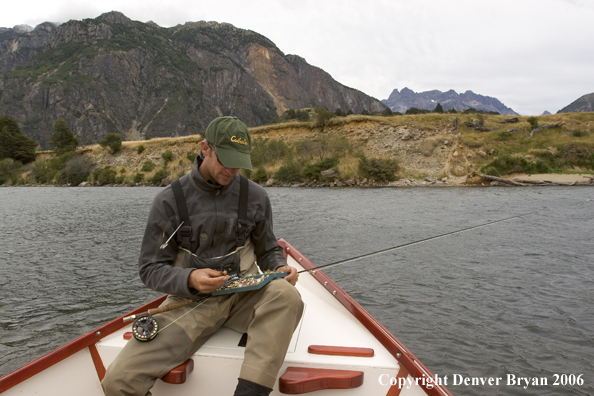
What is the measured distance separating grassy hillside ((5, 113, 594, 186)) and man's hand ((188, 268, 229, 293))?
3538cm

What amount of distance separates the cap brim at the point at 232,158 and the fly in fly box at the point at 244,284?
86cm

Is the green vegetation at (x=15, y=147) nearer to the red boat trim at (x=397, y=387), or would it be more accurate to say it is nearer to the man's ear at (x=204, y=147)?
the man's ear at (x=204, y=147)

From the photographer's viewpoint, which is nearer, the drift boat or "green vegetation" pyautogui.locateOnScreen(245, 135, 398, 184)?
the drift boat

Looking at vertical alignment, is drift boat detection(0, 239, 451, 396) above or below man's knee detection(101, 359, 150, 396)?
below

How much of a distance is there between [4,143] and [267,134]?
5001 cm

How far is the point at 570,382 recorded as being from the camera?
4.62 m

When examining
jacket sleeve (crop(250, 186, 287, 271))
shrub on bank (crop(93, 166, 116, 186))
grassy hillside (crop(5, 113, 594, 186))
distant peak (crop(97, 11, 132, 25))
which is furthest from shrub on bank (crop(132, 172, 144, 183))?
distant peak (crop(97, 11, 132, 25))

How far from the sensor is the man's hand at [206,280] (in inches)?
107

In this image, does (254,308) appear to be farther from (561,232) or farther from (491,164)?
(491,164)

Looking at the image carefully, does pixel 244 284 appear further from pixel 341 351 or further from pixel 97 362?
pixel 97 362

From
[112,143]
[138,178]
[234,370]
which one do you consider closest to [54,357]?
[234,370]

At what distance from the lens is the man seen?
8.13ft

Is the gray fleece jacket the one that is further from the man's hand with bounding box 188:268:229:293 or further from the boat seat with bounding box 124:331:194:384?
the boat seat with bounding box 124:331:194:384

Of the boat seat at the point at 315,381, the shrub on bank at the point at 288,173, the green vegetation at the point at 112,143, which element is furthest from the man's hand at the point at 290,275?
the green vegetation at the point at 112,143
